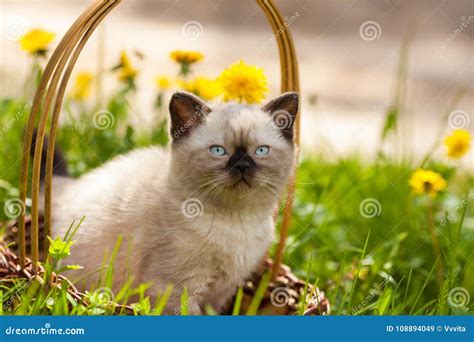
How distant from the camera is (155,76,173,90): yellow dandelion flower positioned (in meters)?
3.04

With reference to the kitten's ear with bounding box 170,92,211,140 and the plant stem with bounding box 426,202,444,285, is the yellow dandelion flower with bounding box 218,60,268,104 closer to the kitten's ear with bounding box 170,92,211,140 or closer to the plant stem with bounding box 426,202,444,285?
the kitten's ear with bounding box 170,92,211,140

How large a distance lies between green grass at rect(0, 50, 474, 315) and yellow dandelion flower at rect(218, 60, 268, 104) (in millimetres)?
350

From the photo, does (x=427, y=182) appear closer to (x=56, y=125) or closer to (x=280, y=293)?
(x=280, y=293)

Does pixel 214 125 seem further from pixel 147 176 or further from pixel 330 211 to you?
pixel 330 211

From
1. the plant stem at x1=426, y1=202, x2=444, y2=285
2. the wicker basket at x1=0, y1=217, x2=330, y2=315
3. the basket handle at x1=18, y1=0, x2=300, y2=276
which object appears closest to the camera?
the basket handle at x1=18, y1=0, x2=300, y2=276

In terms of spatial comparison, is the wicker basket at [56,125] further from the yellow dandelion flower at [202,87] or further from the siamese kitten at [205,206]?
the yellow dandelion flower at [202,87]

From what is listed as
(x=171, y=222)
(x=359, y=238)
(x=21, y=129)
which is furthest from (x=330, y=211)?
(x=21, y=129)

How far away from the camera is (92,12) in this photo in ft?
6.11

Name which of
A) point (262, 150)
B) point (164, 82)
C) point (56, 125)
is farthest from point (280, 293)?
point (164, 82)

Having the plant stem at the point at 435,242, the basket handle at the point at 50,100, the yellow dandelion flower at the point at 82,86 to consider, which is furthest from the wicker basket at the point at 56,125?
the yellow dandelion flower at the point at 82,86

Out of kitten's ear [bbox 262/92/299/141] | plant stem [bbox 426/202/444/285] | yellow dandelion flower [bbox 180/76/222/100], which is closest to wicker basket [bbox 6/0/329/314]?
kitten's ear [bbox 262/92/299/141]

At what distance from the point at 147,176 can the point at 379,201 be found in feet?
3.96

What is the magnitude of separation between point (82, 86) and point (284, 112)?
1.34 metres

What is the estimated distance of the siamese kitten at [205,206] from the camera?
206 centimetres
